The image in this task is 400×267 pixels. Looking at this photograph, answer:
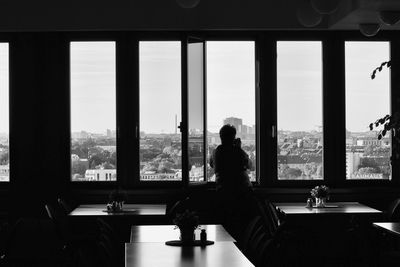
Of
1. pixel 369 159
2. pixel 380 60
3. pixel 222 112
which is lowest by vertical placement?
pixel 369 159

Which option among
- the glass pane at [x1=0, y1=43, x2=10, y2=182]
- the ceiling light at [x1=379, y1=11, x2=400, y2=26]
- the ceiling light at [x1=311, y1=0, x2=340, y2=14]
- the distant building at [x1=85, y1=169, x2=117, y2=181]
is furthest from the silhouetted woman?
the glass pane at [x1=0, y1=43, x2=10, y2=182]

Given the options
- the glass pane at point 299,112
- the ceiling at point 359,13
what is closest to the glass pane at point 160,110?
the glass pane at point 299,112

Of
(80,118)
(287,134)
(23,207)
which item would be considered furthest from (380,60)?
(23,207)

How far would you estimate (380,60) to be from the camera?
391 inches

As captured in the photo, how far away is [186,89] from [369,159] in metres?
2.71

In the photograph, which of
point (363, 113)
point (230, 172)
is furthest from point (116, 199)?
point (363, 113)

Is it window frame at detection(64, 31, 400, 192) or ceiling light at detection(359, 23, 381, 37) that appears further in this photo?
window frame at detection(64, 31, 400, 192)

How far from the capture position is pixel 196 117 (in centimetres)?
942

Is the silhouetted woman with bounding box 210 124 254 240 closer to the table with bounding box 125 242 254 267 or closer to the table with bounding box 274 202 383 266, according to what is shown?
the table with bounding box 274 202 383 266

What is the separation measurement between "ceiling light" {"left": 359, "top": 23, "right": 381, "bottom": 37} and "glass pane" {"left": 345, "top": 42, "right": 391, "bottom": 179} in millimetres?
1784

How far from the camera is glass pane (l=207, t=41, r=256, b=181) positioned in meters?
9.84

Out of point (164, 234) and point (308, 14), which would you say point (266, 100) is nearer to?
point (308, 14)

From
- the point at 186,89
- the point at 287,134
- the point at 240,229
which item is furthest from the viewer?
the point at 287,134

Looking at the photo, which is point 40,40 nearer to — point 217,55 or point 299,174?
point 217,55
